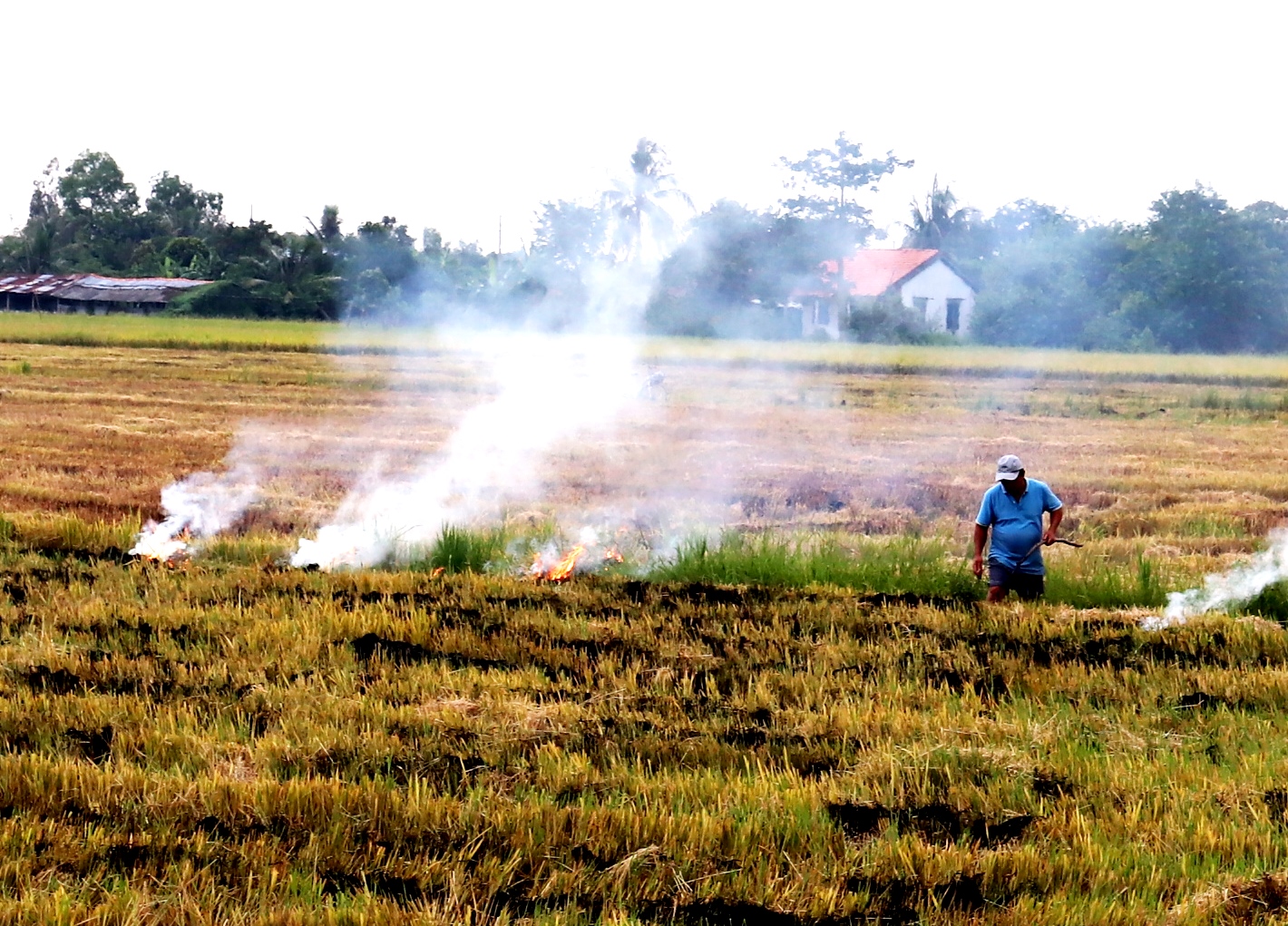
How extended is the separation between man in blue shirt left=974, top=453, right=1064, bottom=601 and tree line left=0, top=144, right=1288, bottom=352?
9.51 metres

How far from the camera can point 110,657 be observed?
22.1 feet

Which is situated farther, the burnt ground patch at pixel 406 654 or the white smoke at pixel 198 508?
the white smoke at pixel 198 508

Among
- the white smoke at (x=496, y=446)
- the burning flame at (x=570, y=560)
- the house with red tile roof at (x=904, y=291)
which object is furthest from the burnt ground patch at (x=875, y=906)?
the house with red tile roof at (x=904, y=291)

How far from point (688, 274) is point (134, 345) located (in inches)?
878

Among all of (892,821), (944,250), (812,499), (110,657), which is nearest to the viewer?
(892,821)

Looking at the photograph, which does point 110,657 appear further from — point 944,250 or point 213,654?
point 944,250

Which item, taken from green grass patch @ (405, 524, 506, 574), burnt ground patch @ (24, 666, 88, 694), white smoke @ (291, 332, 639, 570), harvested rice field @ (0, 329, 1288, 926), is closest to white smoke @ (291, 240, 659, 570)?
white smoke @ (291, 332, 639, 570)

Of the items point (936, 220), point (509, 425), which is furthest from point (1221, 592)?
point (936, 220)

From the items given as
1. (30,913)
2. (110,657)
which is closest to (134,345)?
(110,657)

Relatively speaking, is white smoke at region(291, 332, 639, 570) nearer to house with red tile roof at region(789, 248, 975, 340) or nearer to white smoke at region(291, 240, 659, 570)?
white smoke at region(291, 240, 659, 570)

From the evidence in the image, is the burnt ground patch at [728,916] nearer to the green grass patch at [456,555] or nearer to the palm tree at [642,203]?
the green grass patch at [456,555]

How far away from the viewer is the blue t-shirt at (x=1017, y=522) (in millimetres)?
9078

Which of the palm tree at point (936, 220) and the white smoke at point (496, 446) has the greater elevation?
the palm tree at point (936, 220)

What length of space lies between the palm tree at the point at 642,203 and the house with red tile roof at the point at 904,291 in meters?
7.34
